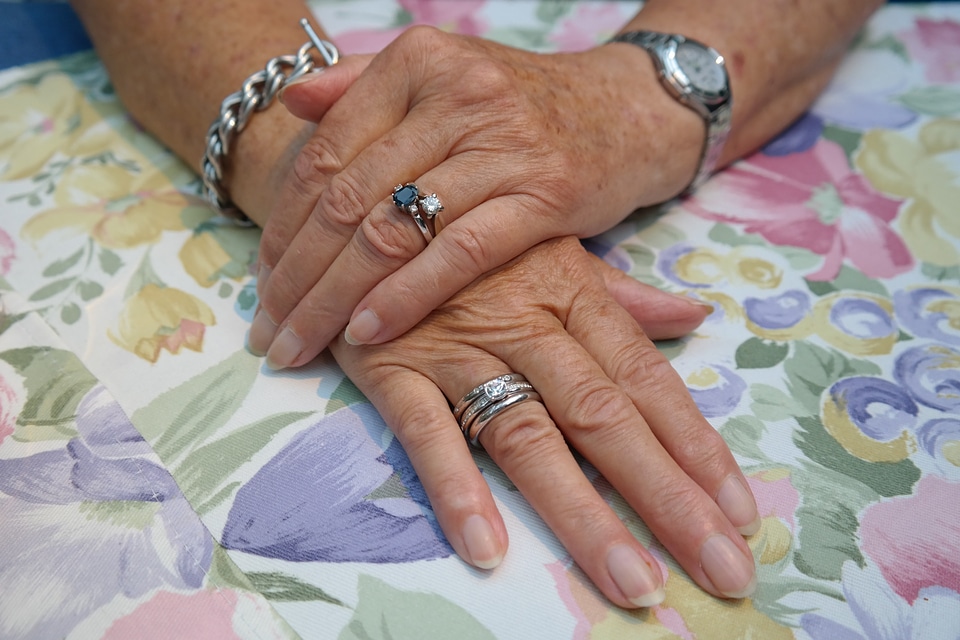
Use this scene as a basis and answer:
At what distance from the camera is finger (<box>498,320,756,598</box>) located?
0.68m

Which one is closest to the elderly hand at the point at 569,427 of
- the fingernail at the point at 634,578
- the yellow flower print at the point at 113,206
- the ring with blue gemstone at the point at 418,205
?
the fingernail at the point at 634,578

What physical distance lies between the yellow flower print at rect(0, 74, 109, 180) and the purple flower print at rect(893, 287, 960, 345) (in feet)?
4.32

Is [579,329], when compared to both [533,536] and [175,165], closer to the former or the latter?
[533,536]

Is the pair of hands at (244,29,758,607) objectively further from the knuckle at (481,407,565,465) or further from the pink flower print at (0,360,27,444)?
the pink flower print at (0,360,27,444)

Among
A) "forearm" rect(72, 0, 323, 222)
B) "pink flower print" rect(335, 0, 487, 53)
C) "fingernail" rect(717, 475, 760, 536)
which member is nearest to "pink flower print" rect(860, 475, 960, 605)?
"fingernail" rect(717, 475, 760, 536)

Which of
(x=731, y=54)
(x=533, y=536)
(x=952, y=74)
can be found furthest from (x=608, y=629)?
(x=952, y=74)

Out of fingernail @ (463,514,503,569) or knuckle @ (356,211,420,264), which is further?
knuckle @ (356,211,420,264)

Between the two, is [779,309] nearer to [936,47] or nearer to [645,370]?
[645,370]

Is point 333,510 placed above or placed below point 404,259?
below

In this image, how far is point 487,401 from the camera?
0.80 m

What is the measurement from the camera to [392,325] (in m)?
0.85

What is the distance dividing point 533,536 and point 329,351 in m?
0.38

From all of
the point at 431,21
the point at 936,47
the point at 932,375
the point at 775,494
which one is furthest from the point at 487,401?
the point at 936,47

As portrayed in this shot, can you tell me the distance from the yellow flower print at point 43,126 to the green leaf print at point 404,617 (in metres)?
0.93
